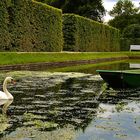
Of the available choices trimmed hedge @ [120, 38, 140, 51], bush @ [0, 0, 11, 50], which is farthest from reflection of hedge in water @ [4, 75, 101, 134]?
trimmed hedge @ [120, 38, 140, 51]

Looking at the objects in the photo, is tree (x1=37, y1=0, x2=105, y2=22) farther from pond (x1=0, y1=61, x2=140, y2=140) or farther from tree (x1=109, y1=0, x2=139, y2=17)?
pond (x1=0, y1=61, x2=140, y2=140)

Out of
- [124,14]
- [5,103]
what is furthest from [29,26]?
[124,14]

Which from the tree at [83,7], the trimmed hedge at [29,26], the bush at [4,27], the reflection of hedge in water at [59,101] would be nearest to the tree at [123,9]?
the tree at [83,7]

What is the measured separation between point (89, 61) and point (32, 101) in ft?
89.7

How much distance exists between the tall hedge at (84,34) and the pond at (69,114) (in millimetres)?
31419

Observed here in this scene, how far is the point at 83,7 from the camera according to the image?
79.9 metres

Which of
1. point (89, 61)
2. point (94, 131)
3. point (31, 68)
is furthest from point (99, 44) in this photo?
point (94, 131)

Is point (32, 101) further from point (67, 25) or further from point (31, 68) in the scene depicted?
point (67, 25)

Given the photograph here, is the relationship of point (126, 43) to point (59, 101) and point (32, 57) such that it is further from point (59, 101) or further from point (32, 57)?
point (59, 101)

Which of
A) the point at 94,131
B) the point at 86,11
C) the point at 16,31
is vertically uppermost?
the point at 86,11

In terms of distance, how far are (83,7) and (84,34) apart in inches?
1207

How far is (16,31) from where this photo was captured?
102ft

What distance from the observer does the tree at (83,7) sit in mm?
80375

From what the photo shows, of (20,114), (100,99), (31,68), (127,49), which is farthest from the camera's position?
(127,49)
